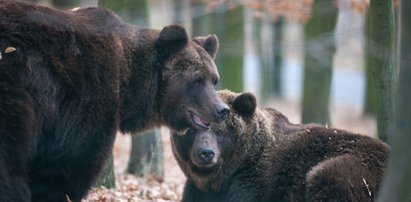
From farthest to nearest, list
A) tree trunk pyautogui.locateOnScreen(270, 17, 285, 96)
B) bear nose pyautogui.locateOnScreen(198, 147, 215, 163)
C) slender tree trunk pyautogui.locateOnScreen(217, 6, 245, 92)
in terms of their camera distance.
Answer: tree trunk pyautogui.locateOnScreen(270, 17, 285, 96) < slender tree trunk pyautogui.locateOnScreen(217, 6, 245, 92) < bear nose pyautogui.locateOnScreen(198, 147, 215, 163)

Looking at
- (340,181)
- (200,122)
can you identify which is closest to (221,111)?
(200,122)

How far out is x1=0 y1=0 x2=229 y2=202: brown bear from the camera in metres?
6.93

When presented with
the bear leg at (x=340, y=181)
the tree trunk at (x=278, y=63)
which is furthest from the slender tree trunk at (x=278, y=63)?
the bear leg at (x=340, y=181)

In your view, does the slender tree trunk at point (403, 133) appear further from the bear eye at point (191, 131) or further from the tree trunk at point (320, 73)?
the tree trunk at point (320, 73)

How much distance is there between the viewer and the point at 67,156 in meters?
7.41

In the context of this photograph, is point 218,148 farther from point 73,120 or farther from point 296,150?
point 73,120

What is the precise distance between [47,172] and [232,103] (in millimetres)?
2734

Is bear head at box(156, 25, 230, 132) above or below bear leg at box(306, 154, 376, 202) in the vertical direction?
above

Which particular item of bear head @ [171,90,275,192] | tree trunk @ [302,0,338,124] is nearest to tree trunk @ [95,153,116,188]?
bear head @ [171,90,275,192]

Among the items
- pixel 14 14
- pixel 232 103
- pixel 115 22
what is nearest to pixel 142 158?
pixel 232 103

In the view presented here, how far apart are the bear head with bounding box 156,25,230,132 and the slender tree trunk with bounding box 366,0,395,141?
2.10 m

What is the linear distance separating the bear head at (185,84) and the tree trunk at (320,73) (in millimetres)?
6052

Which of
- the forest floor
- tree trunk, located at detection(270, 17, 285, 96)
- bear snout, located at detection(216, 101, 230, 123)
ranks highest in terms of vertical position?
bear snout, located at detection(216, 101, 230, 123)

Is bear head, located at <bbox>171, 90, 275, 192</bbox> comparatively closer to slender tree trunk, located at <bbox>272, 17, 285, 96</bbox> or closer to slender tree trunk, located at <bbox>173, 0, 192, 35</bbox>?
slender tree trunk, located at <bbox>173, 0, 192, 35</bbox>
